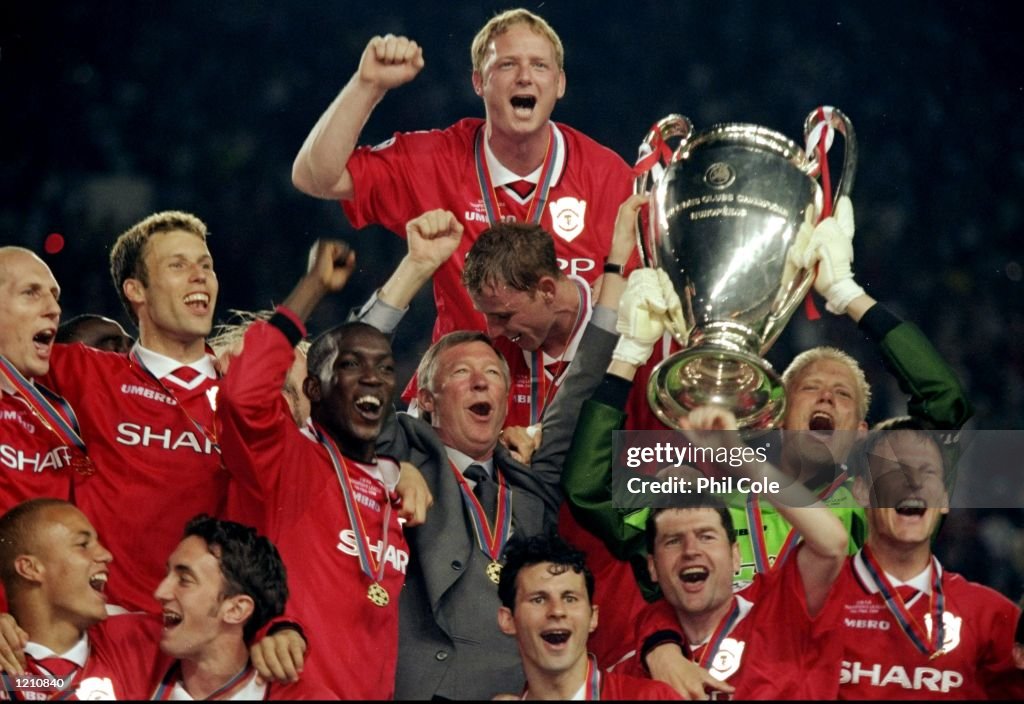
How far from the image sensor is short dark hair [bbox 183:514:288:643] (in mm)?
3340

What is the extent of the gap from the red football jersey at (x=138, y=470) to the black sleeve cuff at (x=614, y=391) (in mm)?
900

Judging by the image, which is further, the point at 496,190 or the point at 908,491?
the point at 496,190

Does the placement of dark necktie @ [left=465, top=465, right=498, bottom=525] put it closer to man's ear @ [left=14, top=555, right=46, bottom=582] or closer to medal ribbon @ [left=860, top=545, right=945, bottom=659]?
medal ribbon @ [left=860, top=545, right=945, bottom=659]

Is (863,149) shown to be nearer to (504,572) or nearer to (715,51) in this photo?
(715,51)

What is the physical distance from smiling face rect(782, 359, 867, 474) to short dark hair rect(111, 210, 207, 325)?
4.88 feet

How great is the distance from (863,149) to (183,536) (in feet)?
9.02

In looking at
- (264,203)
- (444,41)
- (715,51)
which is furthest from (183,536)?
(715,51)

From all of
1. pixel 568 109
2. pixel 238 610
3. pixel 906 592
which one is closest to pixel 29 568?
pixel 238 610

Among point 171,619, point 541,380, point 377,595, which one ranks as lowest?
point 171,619

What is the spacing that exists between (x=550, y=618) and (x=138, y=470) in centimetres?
102

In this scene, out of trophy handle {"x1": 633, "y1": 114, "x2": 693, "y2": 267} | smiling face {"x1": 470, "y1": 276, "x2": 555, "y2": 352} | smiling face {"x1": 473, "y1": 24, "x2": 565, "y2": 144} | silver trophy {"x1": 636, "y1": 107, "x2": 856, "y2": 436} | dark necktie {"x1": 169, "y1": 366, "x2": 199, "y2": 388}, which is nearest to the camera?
silver trophy {"x1": 636, "y1": 107, "x2": 856, "y2": 436}

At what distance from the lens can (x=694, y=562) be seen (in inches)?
138

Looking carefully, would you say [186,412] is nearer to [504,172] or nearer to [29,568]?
[29,568]

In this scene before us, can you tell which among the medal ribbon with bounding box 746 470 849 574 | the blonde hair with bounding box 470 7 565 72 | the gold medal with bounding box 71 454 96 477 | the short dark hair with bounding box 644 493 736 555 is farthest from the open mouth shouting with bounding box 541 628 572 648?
the blonde hair with bounding box 470 7 565 72
